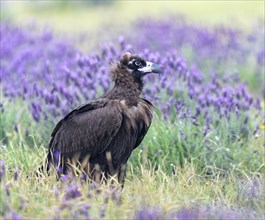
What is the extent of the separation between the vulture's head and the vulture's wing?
0.39 meters

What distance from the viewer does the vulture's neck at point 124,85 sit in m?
6.53

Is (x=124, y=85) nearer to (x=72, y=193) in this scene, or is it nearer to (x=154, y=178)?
(x=154, y=178)

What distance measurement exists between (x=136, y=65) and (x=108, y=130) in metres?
0.68

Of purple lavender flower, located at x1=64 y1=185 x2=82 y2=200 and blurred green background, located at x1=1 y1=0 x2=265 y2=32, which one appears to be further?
blurred green background, located at x1=1 y1=0 x2=265 y2=32

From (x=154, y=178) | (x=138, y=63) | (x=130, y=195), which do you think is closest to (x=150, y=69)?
(x=138, y=63)

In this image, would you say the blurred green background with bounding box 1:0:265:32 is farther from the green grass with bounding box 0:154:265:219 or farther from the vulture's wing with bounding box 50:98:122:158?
the green grass with bounding box 0:154:265:219

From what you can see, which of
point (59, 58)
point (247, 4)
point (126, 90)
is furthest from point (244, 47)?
point (247, 4)

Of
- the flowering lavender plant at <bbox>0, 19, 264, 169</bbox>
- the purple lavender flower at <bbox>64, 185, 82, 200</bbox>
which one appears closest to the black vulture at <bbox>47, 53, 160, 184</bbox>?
the purple lavender flower at <bbox>64, 185, 82, 200</bbox>

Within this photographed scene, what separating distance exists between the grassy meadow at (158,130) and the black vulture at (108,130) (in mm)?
211

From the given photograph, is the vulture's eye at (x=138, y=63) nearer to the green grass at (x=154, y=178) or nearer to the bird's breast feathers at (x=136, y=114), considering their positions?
the bird's breast feathers at (x=136, y=114)

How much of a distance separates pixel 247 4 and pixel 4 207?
68.7 ft

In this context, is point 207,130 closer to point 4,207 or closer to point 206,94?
point 206,94

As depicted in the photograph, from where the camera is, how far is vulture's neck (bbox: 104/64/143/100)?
6.53 m

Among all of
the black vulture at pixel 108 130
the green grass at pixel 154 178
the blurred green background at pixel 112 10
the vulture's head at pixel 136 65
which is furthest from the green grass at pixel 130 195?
the blurred green background at pixel 112 10
